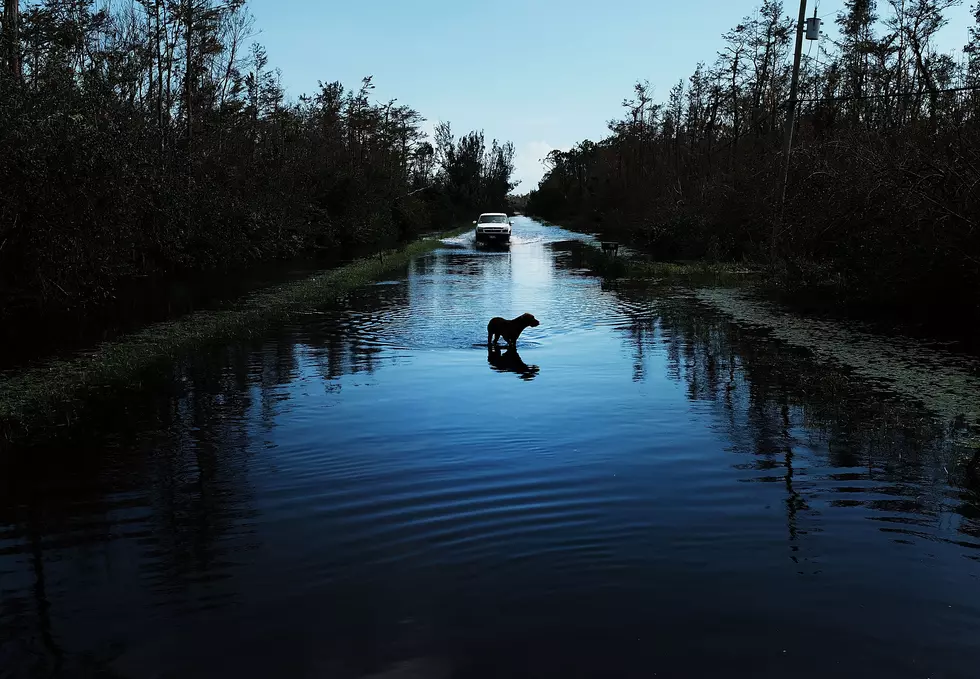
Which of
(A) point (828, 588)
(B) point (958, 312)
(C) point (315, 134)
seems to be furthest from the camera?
(C) point (315, 134)

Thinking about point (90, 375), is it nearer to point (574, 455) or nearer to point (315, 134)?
point (574, 455)

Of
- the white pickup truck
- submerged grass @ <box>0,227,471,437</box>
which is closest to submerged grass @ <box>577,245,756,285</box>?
submerged grass @ <box>0,227,471,437</box>

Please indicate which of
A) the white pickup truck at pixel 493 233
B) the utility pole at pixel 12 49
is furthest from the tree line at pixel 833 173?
the utility pole at pixel 12 49

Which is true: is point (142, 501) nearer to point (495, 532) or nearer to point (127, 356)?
point (495, 532)

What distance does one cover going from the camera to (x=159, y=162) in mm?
19781

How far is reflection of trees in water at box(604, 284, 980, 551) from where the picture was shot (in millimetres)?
6961

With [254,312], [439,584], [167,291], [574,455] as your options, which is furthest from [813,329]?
[167,291]

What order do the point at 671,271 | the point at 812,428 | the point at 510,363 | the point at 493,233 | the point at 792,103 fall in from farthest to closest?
the point at 493,233
the point at 671,271
the point at 792,103
the point at 510,363
the point at 812,428

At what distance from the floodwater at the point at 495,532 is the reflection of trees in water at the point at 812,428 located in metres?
0.05

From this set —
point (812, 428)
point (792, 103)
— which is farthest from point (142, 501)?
point (792, 103)

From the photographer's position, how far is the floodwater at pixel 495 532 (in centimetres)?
457

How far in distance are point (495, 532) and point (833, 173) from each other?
48.1 feet

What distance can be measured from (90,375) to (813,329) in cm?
1266

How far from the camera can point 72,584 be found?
5402mm
